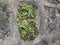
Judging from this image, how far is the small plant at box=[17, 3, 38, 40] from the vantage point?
4.68 ft

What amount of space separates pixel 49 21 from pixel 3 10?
416mm

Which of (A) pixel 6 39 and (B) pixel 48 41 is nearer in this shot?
(A) pixel 6 39

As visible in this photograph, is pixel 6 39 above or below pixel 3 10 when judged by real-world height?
below

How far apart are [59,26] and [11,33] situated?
17.8 inches

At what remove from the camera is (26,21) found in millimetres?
1451

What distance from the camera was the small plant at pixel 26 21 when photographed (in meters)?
1.43

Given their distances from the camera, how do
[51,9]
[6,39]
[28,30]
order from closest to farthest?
1. [6,39]
2. [28,30]
3. [51,9]

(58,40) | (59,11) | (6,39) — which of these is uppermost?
(59,11)

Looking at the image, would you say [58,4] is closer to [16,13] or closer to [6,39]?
[16,13]

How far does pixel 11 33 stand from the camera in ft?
4.49

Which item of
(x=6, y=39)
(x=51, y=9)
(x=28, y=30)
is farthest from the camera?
(x=51, y=9)

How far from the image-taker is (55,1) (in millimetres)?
1575

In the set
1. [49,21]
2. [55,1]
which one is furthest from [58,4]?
[49,21]

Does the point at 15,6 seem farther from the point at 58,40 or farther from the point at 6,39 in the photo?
the point at 58,40
